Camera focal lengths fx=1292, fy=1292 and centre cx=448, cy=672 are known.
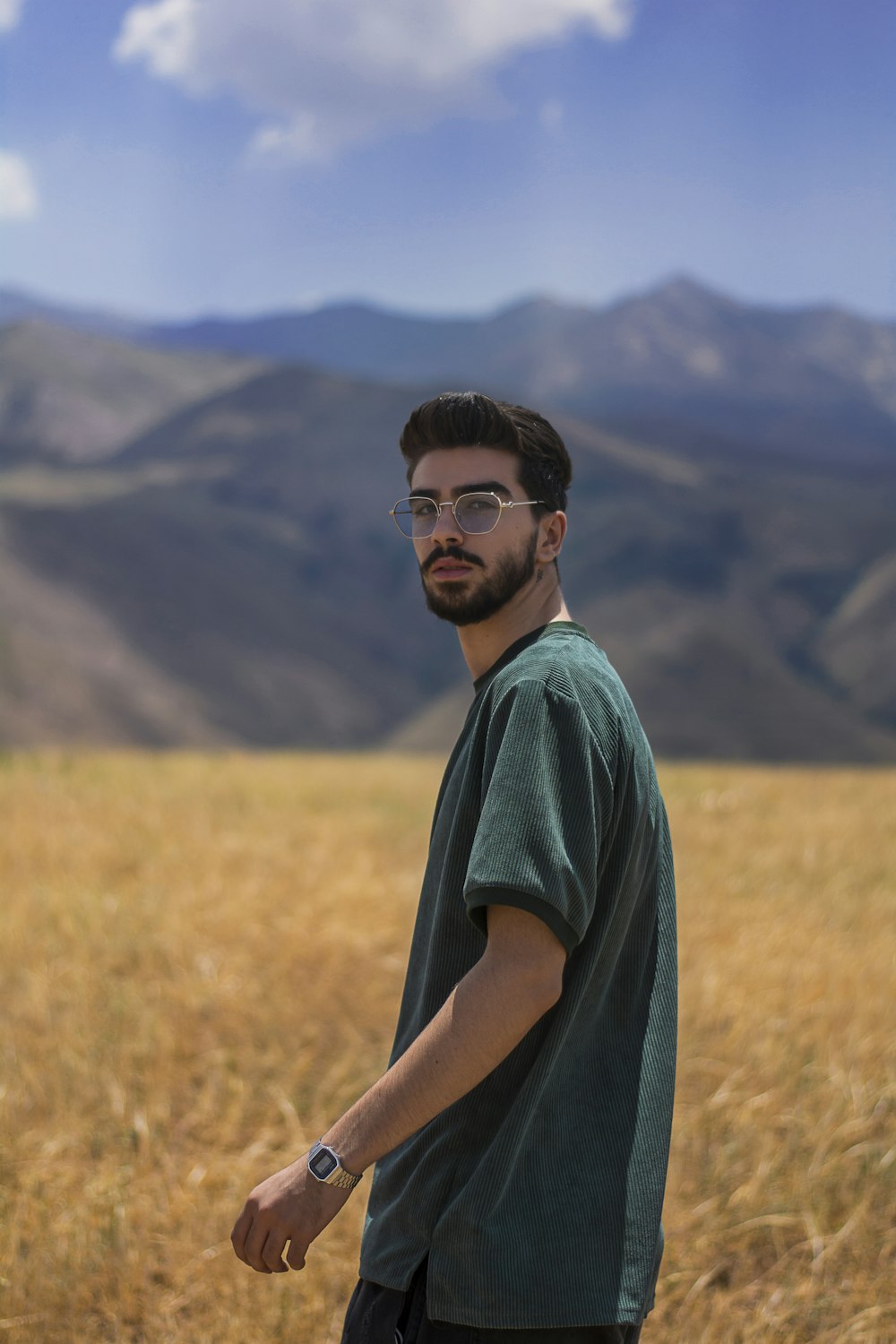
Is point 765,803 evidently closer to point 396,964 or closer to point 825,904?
point 825,904

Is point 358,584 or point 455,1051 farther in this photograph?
point 358,584

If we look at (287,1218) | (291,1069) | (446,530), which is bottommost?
(287,1218)

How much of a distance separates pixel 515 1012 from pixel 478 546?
26.9 inches

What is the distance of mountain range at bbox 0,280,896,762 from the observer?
214 ft

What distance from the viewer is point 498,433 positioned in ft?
6.34

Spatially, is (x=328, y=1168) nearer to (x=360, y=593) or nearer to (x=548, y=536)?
(x=548, y=536)

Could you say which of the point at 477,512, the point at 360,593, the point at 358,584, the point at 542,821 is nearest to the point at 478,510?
the point at 477,512

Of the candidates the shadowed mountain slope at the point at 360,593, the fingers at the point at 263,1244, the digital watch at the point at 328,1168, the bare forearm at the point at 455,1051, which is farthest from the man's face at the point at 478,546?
the shadowed mountain slope at the point at 360,593

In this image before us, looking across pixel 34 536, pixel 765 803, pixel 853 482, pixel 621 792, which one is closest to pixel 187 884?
pixel 621 792

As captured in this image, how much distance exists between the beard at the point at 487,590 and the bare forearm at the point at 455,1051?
1.77 feet

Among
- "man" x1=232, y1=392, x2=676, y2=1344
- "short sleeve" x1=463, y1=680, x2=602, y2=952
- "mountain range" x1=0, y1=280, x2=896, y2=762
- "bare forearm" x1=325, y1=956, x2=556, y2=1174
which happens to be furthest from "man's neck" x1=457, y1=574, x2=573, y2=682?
"mountain range" x1=0, y1=280, x2=896, y2=762

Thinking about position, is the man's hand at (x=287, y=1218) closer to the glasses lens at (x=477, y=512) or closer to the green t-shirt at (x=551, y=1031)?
the green t-shirt at (x=551, y=1031)

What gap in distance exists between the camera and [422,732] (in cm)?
6869

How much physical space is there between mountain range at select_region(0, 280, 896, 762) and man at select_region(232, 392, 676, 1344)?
55464 millimetres
